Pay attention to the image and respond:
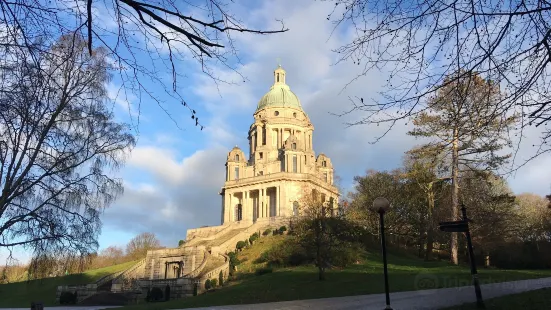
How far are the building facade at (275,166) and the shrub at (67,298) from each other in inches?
1149

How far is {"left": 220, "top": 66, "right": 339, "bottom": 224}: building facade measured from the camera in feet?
206

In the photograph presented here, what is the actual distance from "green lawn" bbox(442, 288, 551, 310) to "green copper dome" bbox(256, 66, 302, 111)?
62.5 meters

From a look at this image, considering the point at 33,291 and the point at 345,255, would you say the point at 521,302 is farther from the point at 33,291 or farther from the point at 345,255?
the point at 33,291

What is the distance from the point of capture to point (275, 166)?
69.6 m

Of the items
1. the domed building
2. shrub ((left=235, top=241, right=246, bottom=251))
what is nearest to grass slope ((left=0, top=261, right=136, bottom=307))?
the domed building

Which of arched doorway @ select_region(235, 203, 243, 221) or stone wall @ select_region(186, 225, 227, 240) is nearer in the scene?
stone wall @ select_region(186, 225, 227, 240)

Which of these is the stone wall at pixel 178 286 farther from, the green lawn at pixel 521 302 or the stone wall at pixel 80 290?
the green lawn at pixel 521 302

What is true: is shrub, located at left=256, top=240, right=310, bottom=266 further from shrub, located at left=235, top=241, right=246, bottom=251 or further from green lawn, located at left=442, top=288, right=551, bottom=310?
green lawn, located at left=442, top=288, right=551, bottom=310

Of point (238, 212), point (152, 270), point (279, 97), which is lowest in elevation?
point (152, 270)

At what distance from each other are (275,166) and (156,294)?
1605 inches

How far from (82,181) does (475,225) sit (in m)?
29.1

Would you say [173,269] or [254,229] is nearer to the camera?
[173,269]

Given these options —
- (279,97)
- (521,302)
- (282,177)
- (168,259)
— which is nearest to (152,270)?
(168,259)

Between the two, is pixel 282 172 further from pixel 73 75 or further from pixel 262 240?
pixel 73 75
